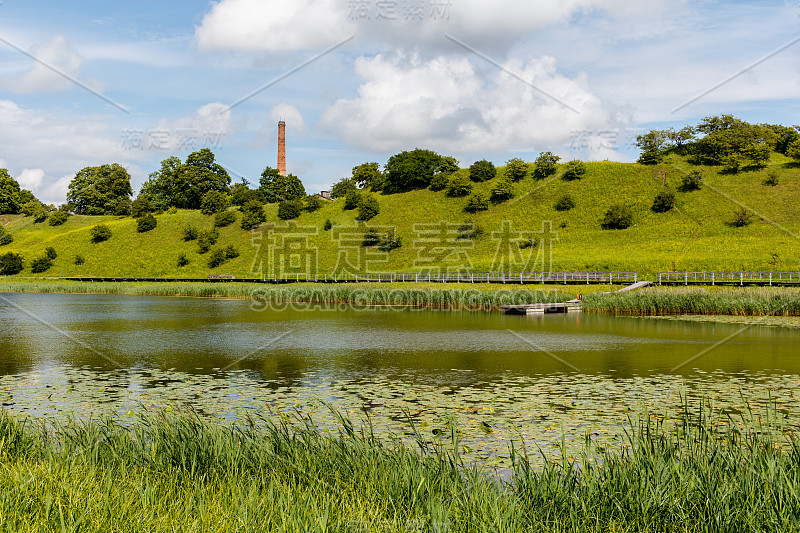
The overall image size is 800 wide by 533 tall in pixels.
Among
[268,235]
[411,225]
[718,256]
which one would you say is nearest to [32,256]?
[268,235]

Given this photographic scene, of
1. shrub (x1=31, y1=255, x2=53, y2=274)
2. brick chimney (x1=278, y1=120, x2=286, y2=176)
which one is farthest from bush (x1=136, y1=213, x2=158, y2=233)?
brick chimney (x1=278, y1=120, x2=286, y2=176)

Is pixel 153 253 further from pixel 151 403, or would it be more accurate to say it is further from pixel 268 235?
pixel 151 403

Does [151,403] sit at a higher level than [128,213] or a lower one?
lower

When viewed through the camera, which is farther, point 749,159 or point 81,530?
point 749,159

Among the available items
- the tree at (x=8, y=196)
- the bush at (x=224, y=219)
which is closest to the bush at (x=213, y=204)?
the bush at (x=224, y=219)

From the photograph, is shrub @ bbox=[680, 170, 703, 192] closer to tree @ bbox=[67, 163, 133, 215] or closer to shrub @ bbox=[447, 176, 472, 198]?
shrub @ bbox=[447, 176, 472, 198]

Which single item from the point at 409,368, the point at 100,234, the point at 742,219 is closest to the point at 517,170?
the point at 742,219

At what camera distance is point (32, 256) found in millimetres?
103375

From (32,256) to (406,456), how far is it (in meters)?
111

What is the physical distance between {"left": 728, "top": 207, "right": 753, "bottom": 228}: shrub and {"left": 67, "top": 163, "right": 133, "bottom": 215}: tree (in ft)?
374

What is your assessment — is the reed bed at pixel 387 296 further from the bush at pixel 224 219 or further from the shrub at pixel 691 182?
the shrub at pixel 691 182

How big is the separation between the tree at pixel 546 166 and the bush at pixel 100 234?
232 ft

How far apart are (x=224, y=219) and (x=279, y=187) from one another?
55.3 feet

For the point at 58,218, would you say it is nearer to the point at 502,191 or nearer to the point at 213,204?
the point at 213,204
